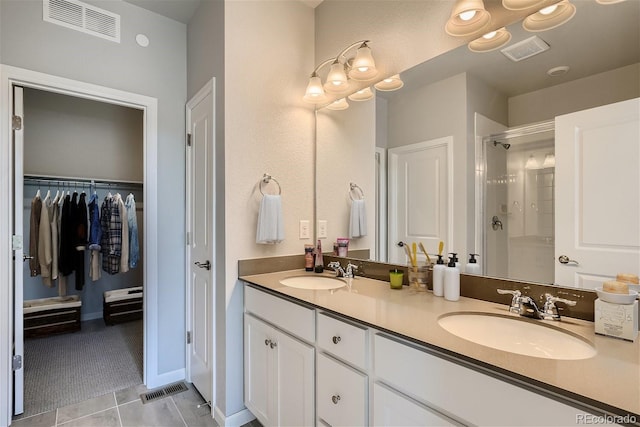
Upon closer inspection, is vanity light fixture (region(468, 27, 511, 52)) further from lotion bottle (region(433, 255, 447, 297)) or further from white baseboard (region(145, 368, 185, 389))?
white baseboard (region(145, 368, 185, 389))

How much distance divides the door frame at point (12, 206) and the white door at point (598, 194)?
237 centimetres

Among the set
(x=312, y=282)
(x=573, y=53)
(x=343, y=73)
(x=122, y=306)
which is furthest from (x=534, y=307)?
(x=122, y=306)

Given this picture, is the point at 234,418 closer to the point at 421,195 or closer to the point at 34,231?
the point at 421,195

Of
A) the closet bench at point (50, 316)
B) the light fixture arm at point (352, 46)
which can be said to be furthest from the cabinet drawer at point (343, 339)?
A: the closet bench at point (50, 316)

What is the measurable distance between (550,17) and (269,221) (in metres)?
1.58

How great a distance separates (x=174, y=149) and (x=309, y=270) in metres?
1.37

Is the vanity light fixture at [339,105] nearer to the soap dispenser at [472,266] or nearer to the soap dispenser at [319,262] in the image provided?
the soap dispenser at [319,262]

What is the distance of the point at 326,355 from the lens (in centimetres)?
128

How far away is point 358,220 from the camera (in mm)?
2016

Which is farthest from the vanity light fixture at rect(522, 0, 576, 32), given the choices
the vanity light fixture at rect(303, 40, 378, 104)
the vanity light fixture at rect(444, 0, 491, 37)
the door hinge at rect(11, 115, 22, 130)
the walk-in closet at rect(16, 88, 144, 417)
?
the walk-in closet at rect(16, 88, 144, 417)

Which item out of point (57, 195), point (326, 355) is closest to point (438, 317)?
point (326, 355)

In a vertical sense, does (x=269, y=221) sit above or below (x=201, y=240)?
above

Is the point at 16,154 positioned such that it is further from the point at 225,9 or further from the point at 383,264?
the point at 383,264

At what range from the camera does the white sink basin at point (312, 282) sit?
6.01ft
